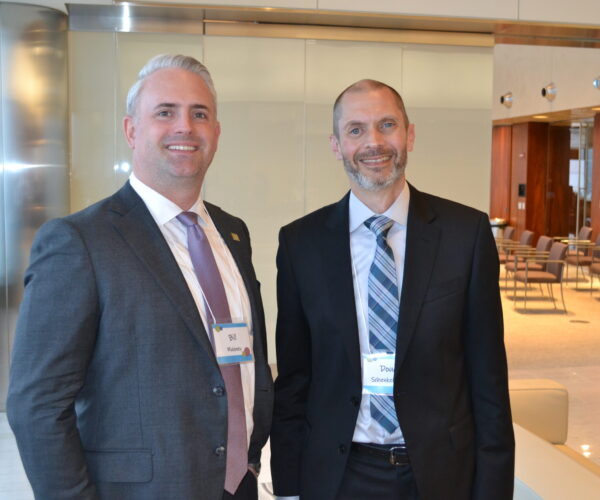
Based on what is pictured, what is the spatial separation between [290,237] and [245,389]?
1.75 ft

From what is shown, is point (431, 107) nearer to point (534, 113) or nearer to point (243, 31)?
point (243, 31)

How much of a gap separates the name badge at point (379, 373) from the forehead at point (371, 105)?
0.71m

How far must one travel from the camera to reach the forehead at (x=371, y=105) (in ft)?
6.96

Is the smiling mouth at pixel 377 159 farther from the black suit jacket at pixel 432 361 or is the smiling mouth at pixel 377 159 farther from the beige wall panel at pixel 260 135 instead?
the beige wall panel at pixel 260 135

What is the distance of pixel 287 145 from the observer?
7098 mm

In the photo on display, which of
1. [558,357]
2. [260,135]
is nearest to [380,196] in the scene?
[260,135]

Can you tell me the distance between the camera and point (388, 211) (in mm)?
2160

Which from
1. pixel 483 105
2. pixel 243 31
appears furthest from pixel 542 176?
pixel 243 31

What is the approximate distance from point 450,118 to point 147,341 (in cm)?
615

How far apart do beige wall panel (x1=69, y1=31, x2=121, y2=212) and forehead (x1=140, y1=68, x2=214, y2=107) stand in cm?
496

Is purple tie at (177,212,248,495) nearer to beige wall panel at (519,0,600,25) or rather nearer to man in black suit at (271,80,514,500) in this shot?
man in black suit at (271,80,514,500)

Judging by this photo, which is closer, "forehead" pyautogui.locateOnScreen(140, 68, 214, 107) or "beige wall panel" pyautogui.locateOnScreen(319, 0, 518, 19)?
"forehead" pyautogui.locateOnScreen(140, 68, 214, 107)

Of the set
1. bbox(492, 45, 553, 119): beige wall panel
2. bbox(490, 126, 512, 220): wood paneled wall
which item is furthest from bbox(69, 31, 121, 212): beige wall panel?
bbox(490, 126, 512, 220): wood paneled wall

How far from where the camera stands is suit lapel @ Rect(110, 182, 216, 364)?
1.77 meters
